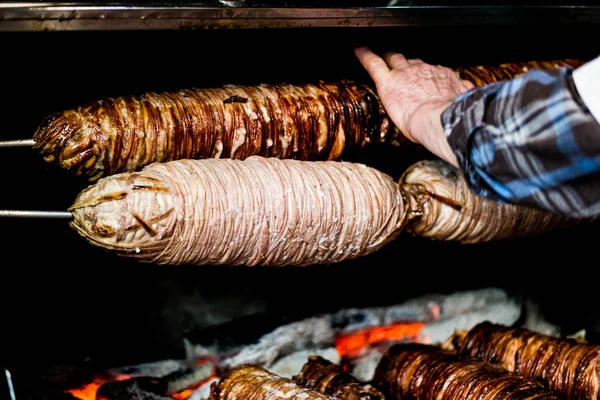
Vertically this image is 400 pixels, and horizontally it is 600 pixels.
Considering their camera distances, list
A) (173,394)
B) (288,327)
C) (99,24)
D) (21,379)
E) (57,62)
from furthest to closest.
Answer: (288,327), (173,394), (21,379), (57,62), (99,24)

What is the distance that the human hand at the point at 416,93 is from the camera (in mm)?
2191

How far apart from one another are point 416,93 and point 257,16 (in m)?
0.62

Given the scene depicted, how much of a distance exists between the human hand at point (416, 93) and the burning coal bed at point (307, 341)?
1193 millimetres

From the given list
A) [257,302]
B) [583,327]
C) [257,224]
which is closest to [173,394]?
[257,302]

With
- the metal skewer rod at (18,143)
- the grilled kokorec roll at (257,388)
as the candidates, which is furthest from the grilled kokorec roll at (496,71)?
the metal skewer rod at (18,143)

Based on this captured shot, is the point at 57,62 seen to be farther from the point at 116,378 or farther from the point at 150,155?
the point at 116,378

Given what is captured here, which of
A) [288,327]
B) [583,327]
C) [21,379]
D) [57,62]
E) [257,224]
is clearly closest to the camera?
[257,224]

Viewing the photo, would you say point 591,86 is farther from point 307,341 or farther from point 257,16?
point 307,341

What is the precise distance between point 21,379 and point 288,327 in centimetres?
117

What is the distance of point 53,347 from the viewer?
2.78 metres

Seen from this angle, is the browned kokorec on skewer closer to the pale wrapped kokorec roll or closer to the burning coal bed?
the pale wrapped kokorec roll

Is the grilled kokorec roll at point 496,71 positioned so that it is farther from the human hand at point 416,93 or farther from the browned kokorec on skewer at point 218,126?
the human hand at point 416,93

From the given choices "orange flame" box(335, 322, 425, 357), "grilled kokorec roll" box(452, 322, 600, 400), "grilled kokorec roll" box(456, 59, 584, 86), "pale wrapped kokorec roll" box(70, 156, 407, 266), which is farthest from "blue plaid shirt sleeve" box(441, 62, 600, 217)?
"orange flame" box(335, 322, 425, 357)

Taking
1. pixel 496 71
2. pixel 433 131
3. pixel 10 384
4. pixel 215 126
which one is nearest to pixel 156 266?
pixel 10 384
